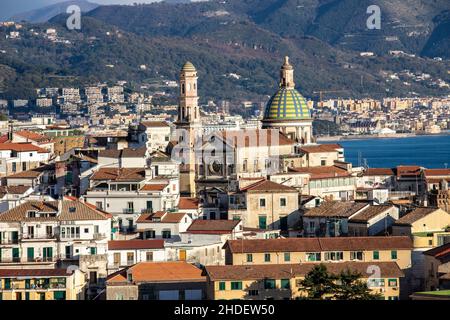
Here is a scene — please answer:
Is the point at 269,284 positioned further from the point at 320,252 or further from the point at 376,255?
the point at 376,255

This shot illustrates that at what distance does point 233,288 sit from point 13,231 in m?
4.87

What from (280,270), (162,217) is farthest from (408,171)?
(280,270)

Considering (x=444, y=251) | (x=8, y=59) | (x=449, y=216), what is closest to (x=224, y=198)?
(x=449, y=216)

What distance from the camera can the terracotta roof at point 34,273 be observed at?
64.5 feet

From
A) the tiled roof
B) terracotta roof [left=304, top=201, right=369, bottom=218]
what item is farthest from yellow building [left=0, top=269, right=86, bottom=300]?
the tiled roof

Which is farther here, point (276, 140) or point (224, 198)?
point (276, 140)

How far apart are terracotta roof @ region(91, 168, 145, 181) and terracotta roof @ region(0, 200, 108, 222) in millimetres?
4741

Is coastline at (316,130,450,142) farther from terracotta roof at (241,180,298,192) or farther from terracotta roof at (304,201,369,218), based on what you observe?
terracotta roof at (304,201,369,218)

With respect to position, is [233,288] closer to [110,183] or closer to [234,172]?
[110,183]

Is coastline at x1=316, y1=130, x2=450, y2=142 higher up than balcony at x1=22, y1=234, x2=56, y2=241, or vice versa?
balcony at x1=22, y1=234, x2=56, y2=241

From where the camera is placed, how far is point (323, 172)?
35.2 meters

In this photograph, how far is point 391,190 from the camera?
37.1 m

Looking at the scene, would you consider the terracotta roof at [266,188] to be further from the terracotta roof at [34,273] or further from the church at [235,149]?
the terracotta roof at [34,273]

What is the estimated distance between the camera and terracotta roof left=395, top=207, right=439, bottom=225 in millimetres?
23875
